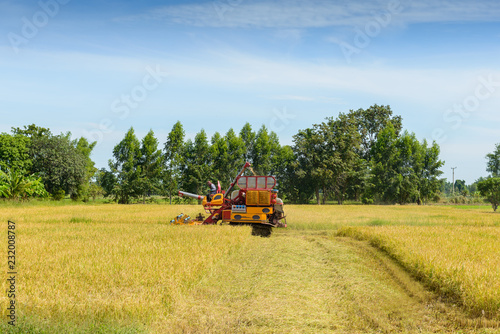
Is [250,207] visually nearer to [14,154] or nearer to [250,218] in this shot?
[250,218]

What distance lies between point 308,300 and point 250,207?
32.4 ft

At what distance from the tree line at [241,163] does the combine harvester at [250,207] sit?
32.9m

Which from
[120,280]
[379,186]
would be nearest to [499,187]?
[379,186]

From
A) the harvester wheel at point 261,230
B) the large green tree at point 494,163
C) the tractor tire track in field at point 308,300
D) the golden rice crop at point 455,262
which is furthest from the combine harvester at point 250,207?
the large green tree at point 494,163

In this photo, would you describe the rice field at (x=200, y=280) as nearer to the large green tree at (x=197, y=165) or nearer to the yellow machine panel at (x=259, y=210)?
the yellow machine panel at (x=259, y=210)

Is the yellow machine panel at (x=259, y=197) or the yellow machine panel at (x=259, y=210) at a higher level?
the yellow machine panel at (x=259, y=197)

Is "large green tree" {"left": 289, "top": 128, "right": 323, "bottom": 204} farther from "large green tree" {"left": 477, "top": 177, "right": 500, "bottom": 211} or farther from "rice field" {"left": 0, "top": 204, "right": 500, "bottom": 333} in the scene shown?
"rice field" {"left": 0, "top": 204, "right": 500, "bottom": 333}

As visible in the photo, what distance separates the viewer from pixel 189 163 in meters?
53.5

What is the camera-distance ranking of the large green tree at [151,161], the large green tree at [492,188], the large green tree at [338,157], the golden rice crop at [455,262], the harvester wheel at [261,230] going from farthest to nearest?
the large green tree at [338,157], the large green tree at [151,161], the large green tree at [492,188], the harvester wheel at [261,230], the golden rice crop at [455,262]

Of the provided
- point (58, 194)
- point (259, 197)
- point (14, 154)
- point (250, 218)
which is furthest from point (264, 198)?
point (14, 154)

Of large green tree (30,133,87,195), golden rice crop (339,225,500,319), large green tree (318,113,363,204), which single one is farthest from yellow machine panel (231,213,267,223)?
large green tree (318,113,363,204)

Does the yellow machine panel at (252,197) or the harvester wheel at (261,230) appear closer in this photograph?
the yellow machine panel at (252,197)

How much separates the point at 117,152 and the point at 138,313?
50.2m

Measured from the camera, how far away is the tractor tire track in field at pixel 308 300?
6.00 m
